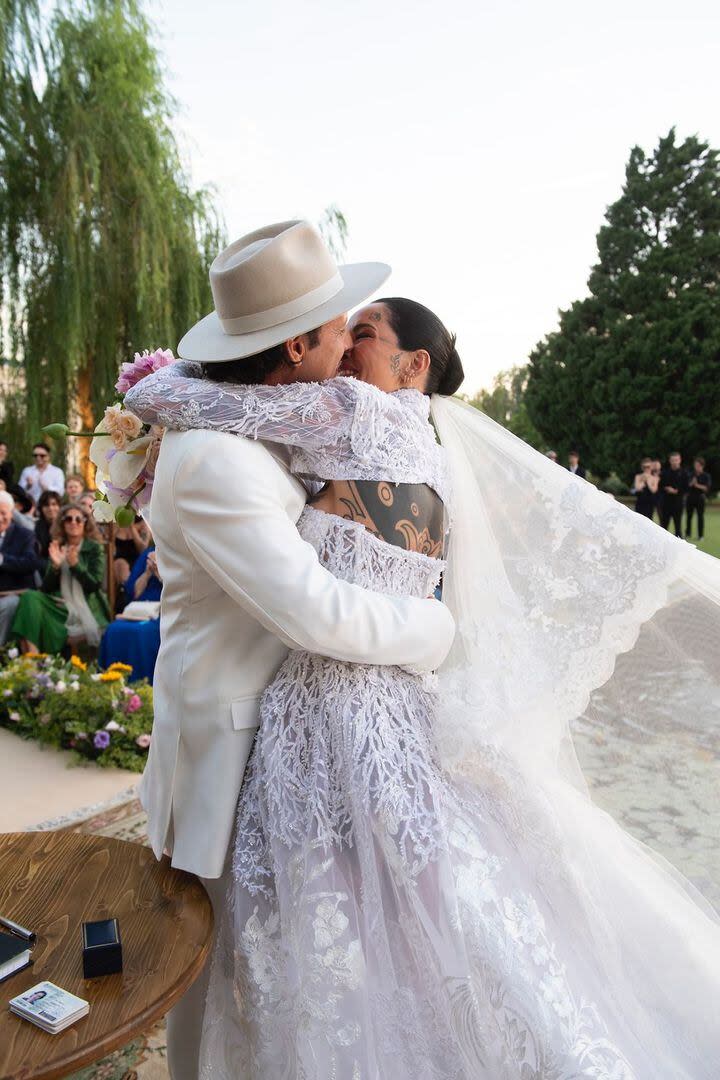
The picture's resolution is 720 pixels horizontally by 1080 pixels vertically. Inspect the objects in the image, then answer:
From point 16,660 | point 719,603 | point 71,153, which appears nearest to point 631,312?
point 71,153

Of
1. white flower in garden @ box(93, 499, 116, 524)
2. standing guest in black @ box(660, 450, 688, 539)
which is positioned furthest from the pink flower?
standing guest in black @ box(660, 450, 688, 539)

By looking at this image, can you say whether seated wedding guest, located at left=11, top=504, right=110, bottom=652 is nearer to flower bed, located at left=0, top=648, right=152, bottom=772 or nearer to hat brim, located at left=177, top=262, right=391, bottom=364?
flower bed, located at left=0, top=648, right=152, bottom=772

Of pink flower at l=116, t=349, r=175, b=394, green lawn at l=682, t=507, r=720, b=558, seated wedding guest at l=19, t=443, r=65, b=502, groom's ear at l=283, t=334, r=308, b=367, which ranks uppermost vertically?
seated wedding guest at l=19, t=443, r=65, b=502

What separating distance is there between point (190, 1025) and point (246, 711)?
0.77 m

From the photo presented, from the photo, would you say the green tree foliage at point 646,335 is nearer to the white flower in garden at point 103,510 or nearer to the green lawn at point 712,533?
the green lawn at point 712,533

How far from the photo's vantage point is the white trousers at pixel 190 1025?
1825mm

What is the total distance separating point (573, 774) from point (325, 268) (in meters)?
1.17

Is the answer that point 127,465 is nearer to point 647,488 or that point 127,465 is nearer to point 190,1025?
point 190,1025

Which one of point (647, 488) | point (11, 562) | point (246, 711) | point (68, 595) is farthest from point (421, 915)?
point (647, 488)

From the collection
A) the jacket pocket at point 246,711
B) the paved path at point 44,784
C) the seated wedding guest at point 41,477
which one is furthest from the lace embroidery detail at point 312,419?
the seated wedding guest at point 41,477

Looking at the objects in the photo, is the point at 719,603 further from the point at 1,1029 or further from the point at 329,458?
the point at 1,1029

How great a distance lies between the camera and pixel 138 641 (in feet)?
18.9

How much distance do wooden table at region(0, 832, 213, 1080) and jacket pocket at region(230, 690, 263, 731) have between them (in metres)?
0.36

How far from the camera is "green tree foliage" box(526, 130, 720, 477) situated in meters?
26.5
